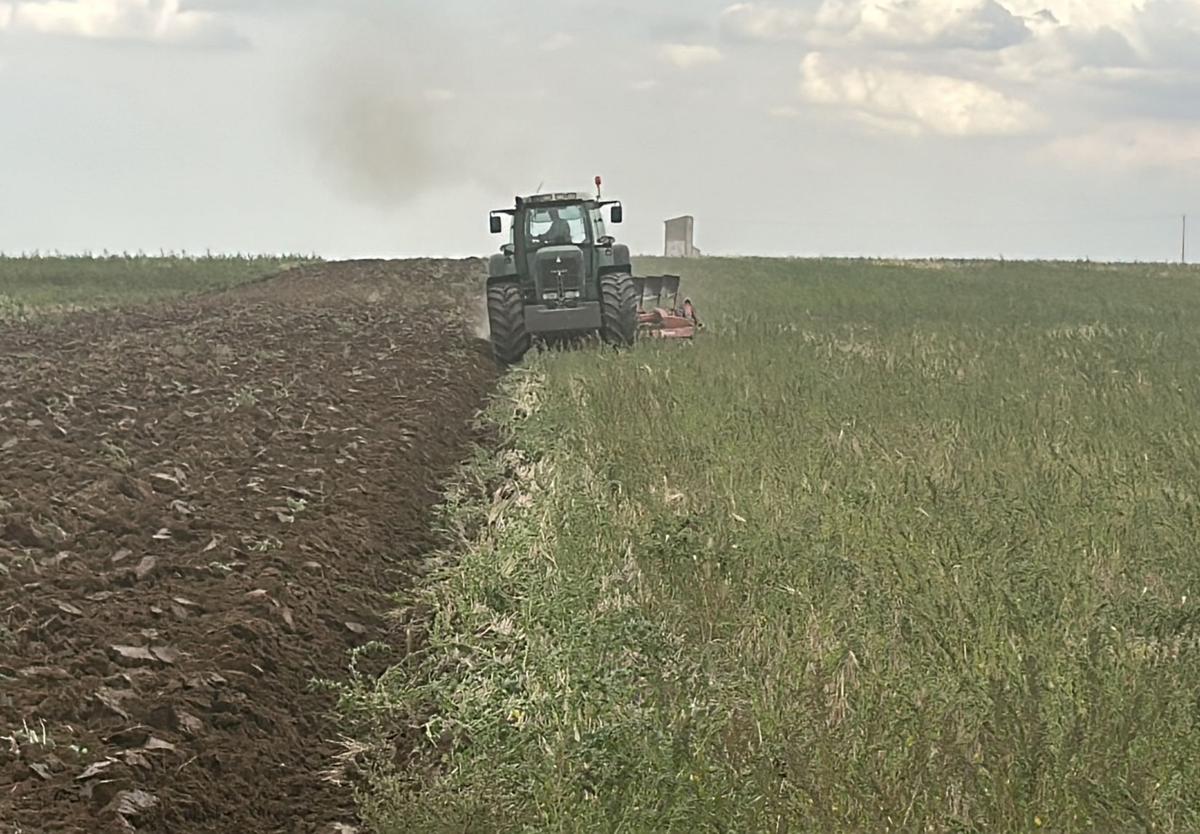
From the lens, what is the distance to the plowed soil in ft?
19.5

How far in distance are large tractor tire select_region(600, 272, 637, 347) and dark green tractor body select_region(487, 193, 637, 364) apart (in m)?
0.01

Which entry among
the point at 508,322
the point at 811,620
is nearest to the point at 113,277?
the point at 508,322

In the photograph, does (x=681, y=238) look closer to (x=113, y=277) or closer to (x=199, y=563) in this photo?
(x=113, y=277)

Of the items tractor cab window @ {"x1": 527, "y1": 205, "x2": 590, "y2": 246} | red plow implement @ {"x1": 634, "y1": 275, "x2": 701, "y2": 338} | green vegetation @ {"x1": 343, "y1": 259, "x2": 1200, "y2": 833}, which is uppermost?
tractor cab window @ {"x1": 527, "y1": 205, "x2": 590, "y2": 246}

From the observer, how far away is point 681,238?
56.2 metres

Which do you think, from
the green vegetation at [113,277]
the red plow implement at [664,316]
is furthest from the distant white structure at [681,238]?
the red plow implement at [664,316]

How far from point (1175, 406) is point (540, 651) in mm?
8351

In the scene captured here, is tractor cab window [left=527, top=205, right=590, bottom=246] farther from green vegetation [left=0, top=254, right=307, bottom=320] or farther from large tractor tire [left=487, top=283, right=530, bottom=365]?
green vegetation [left=0, top=254, right=307, bottom=320]

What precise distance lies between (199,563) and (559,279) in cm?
1173

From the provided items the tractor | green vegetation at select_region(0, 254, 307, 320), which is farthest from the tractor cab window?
green vegetation at select_region(0, 254, 307, 320)

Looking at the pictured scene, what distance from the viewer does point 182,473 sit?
430 inches

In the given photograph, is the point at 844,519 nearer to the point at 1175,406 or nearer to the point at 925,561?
the point at 925,561

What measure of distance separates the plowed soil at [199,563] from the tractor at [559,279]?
1.54 meters

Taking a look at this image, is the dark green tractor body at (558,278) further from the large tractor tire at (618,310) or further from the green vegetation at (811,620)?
the green vegetation at (811,620)
